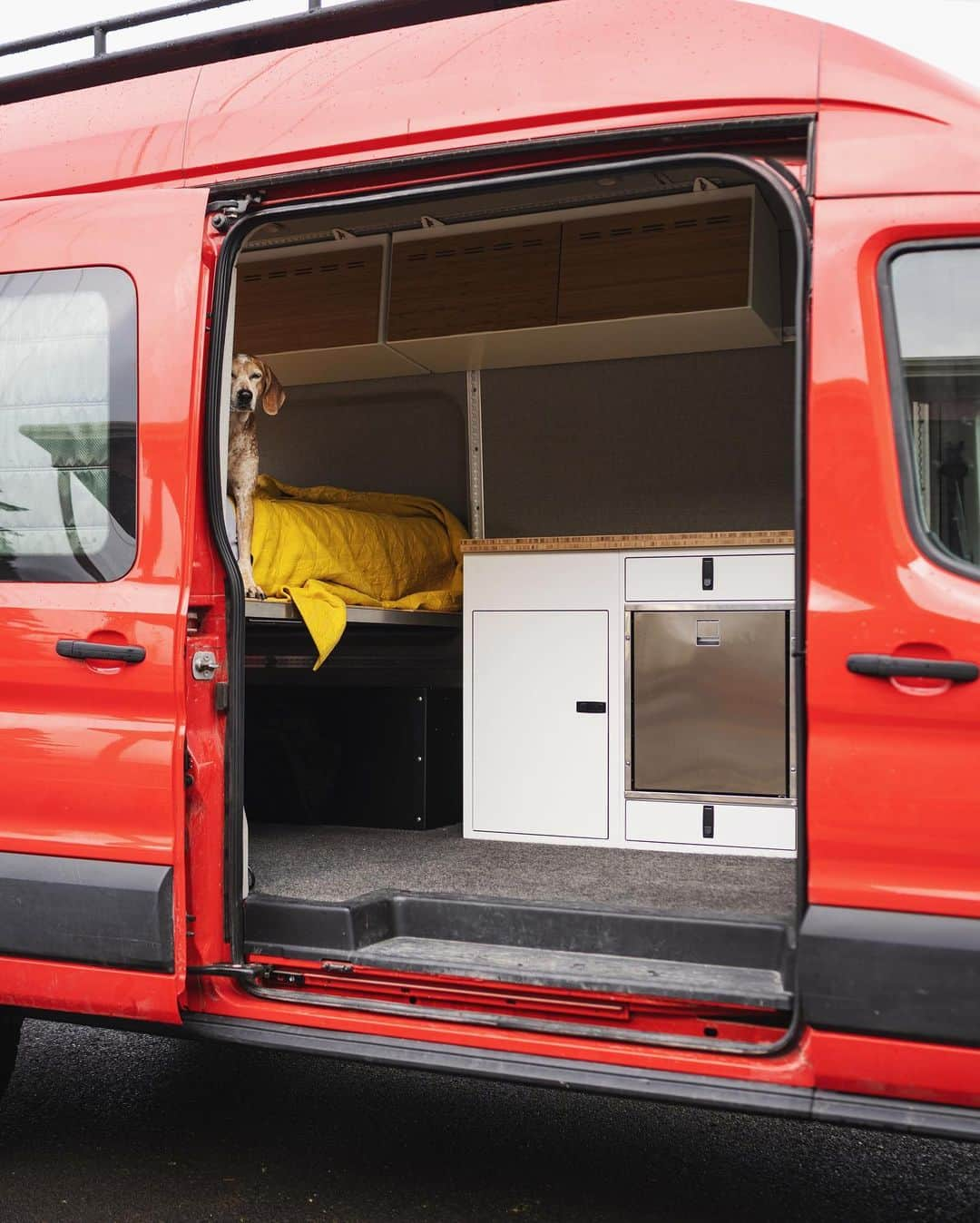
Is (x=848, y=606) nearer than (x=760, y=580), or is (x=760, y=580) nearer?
(x=848, y=606)

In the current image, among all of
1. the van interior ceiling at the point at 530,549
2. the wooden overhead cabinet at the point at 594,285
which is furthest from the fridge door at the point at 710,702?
the wooden overhead cabinet at the point at 594,285

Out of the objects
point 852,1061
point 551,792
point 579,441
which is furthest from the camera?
point 579,441

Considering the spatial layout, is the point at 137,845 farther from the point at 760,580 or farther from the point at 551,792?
the point at 760,580

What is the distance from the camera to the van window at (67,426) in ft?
9.77

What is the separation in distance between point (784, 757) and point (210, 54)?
2727mm

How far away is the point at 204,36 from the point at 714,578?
7.52ft

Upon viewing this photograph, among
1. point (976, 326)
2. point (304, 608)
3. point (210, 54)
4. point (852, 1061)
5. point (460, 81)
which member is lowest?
point (852, 1061)

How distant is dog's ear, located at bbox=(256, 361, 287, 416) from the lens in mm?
4699

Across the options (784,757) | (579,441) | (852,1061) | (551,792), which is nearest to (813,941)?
(852,1061)

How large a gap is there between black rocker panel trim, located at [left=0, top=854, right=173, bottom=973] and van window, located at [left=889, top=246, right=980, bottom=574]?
1.77 m

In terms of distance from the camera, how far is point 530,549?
4641mm

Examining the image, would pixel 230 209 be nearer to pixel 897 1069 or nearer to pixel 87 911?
pixel 87 911

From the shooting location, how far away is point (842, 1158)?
3449 millimetres

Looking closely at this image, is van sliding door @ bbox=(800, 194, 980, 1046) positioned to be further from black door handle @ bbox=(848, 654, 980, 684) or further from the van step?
the van step
